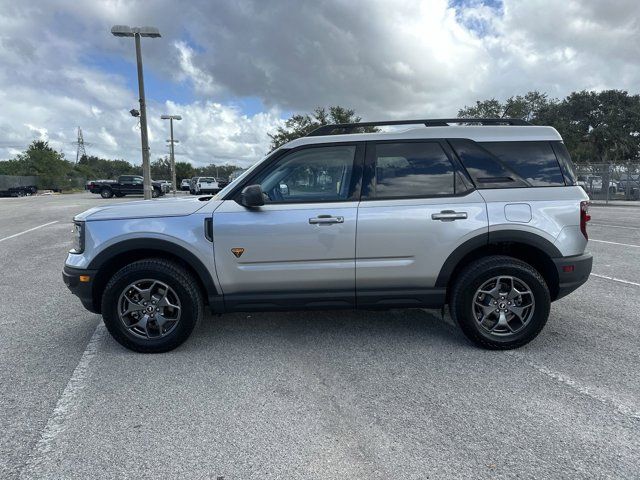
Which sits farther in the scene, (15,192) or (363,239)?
(15,192)

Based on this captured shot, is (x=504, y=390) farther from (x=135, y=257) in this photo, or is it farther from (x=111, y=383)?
(x=135, y=257)

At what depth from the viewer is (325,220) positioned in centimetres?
373

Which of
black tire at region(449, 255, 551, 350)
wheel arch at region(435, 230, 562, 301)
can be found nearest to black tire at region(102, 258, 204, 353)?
wheel arch at region(435, 230, 562, 301)

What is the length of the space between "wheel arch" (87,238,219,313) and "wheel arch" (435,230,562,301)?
2.03 meters

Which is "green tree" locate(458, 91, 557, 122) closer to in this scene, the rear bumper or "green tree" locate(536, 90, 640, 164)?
"green tree" locate(536, 90, 640, 164)

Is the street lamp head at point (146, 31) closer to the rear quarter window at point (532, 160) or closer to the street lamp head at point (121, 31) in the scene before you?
the street lamp head at point (121, 31)

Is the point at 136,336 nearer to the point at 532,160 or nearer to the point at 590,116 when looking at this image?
the point at 532,160

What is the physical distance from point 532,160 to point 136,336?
379 cm

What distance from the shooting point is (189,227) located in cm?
379

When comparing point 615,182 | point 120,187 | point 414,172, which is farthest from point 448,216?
point 120,187

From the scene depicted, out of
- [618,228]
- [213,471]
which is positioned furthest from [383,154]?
[618,228]

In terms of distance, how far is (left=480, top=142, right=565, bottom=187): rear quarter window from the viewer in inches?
153

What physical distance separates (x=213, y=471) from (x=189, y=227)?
6.65 ft

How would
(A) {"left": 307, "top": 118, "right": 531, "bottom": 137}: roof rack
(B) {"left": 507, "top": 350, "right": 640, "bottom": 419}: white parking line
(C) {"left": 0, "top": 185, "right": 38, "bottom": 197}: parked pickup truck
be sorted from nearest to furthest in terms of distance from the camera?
1. (B) {"left": 507, "top": 350, "right": 640, "bottom": 419}: white parking line
2. (A) {"left": 307, "top": 118, "right": 531, "bottom": 137}: roof rack
3. (C) {"left": 0, "top": 185, "right": 38, "bottom": 197}: parked pickup truck
